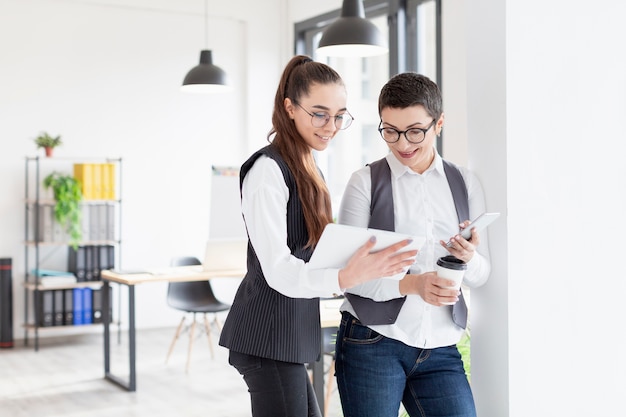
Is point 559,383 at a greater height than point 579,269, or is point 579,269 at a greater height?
point 579,269

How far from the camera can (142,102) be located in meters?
7.67

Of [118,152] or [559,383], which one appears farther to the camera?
[118,152]

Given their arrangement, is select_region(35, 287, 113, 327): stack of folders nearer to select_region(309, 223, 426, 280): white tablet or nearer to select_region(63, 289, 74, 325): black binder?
select_region(63, 289, 74, 325): black binder

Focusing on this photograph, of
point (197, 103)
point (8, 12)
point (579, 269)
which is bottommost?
point (579, 269)

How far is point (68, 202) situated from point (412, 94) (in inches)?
214

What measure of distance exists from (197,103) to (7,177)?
205 cm

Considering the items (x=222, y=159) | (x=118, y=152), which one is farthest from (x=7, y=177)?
(x=222, y=159)

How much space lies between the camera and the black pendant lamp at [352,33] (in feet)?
13.9

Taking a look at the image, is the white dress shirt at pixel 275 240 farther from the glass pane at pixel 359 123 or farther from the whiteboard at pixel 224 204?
the glass pane at pixel 359 123

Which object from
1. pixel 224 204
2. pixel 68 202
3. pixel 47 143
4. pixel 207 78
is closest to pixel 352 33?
pixel 224 204

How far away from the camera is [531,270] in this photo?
81.7 inches

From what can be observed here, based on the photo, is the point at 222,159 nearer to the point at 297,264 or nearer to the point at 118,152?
the point at 118,152

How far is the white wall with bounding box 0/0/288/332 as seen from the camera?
23.2ft

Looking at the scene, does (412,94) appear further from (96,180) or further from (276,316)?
(96,180)
